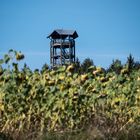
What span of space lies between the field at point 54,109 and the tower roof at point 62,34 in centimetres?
4487

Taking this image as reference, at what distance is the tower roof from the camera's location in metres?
50.2

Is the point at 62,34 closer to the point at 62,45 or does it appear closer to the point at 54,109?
the point at 62,45

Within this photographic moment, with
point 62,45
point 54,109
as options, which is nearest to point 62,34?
point 62,45

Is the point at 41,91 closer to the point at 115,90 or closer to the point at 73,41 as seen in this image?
the point at 115,90

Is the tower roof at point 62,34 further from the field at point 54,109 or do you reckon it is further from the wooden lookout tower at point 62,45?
the field at point 54,109

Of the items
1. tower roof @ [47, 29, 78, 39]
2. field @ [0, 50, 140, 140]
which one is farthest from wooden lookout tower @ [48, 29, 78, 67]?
field @ [0, 50, 140, 140]

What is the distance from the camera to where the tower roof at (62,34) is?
1976 inches

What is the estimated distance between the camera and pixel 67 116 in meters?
4.99

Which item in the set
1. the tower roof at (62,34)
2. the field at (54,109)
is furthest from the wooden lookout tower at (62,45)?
the field at (54,109)

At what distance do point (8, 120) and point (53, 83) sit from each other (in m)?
0.68

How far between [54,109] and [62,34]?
4544 centimetres

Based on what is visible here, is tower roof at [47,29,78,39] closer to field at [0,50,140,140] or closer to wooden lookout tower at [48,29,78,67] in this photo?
wooden lookout tower at [48,29,78,67]

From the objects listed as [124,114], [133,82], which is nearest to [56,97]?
[124,114]

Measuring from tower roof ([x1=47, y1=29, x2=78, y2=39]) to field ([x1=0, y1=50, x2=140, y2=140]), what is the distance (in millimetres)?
44875
